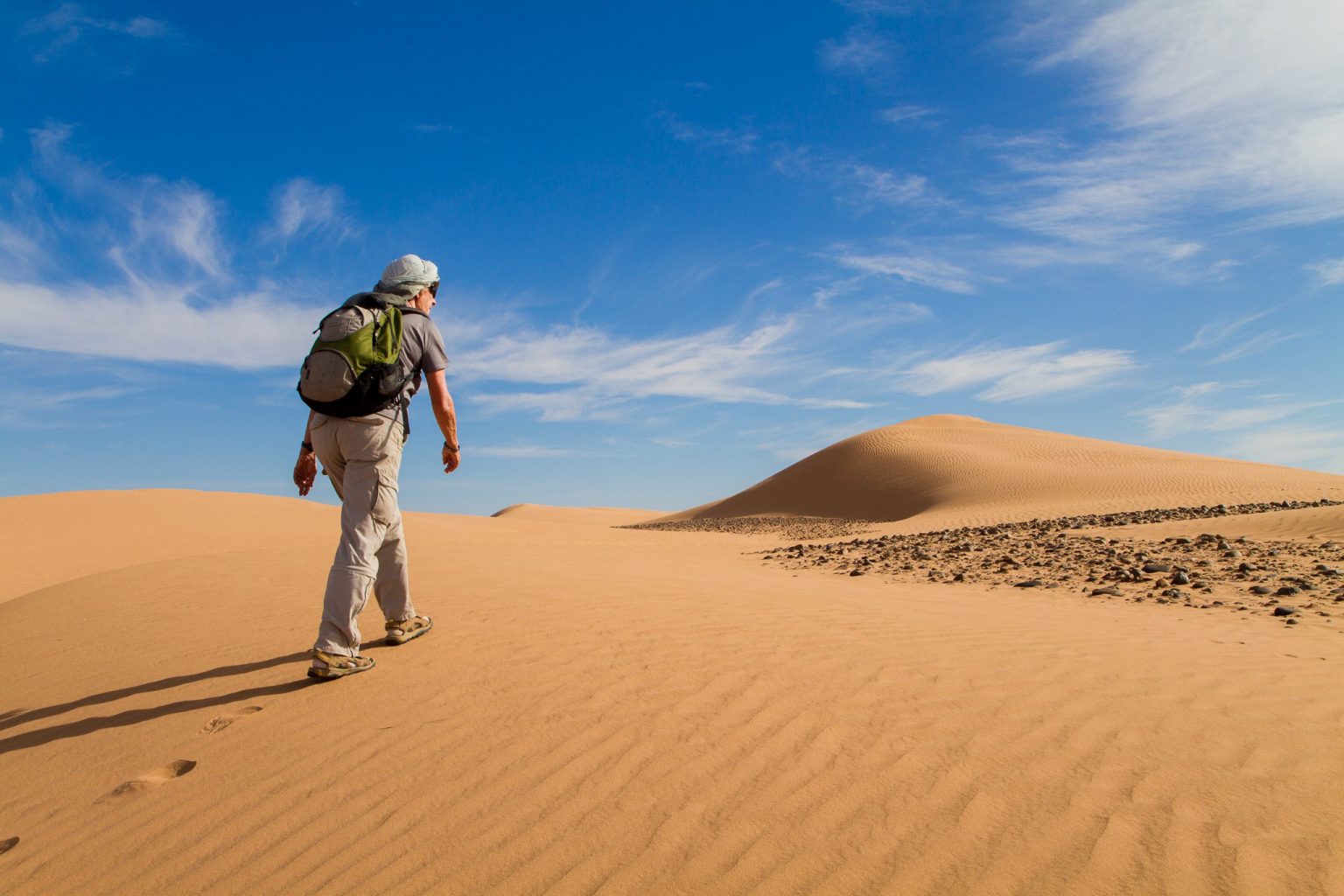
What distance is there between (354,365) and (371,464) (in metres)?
0.56

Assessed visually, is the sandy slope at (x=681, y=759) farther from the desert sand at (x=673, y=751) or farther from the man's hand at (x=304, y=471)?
the man's hand at (x=304, y=471)

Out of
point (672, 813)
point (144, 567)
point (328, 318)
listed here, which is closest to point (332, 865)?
point (672, 813)

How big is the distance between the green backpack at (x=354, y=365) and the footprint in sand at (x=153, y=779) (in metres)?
1.77

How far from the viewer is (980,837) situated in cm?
253

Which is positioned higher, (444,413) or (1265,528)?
(444,413)

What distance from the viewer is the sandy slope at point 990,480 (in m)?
30.8

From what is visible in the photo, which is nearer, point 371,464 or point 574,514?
point 371,464

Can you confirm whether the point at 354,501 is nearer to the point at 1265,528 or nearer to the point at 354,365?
the point at 354,365

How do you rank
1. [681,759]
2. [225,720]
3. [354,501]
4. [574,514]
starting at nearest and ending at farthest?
[681,759], [225,720], [354,501], [574,514]

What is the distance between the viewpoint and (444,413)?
15.0ft

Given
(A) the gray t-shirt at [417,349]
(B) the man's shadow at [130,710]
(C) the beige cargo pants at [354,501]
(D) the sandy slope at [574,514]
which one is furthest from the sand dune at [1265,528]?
(D) the sandy slope at [574,514]

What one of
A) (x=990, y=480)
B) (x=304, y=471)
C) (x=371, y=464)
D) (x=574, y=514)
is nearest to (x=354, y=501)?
(x=371, y=464)

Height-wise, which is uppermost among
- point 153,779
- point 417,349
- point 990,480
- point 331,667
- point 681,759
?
point 990,480

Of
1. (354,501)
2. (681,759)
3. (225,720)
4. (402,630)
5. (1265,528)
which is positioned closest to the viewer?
(681,759)
